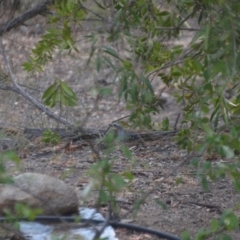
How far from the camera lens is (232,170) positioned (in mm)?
3711

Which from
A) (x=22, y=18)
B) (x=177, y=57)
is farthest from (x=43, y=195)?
(x=22, y=18)

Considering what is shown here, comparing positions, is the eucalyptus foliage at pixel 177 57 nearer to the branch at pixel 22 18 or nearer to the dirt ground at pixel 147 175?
the dirt ground at pixel 147 175

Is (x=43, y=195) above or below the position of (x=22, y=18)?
below

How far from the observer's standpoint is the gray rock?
15.0 feet

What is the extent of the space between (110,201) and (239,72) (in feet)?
3.58

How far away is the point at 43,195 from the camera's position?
15.3ft

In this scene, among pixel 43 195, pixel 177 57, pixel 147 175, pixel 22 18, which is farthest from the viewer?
pixel 22 18

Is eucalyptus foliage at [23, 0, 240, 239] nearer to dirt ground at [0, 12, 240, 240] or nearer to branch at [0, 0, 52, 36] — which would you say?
dirt ground at [0, 12, 240, 240]

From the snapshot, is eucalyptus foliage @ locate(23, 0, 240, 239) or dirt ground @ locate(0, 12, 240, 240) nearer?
eucalyptus foliage @ locate(23, 0, 240, 239)

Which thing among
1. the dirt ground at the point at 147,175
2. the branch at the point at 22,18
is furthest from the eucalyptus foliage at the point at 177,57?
the branch at the point at 22,18

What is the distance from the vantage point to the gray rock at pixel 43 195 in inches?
181

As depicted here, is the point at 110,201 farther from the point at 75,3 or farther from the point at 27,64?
the point at 27,64

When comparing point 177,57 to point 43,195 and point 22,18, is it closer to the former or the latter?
point 43,195

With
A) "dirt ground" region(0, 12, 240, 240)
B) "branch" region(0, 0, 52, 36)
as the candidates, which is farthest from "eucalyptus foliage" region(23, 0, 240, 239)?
"branch" region(0, 0, 52, 36)
